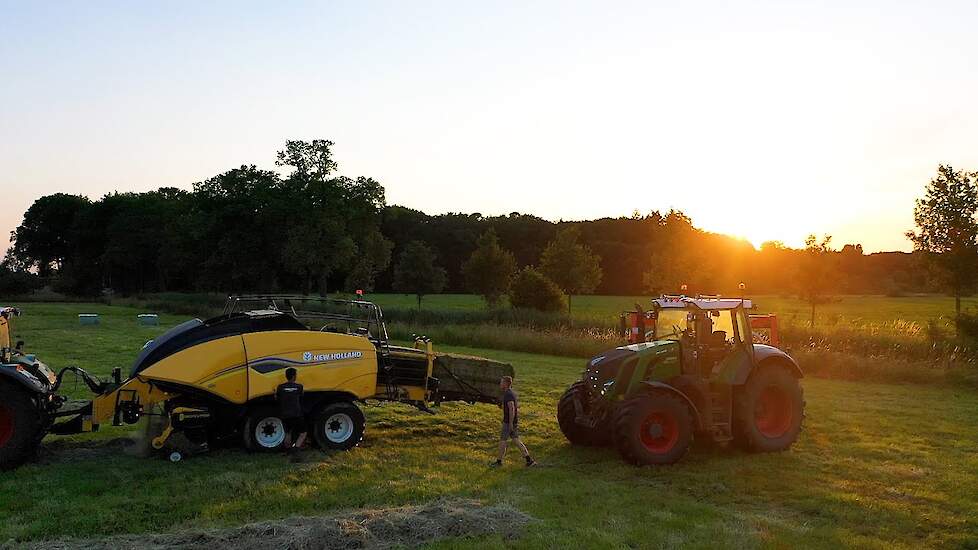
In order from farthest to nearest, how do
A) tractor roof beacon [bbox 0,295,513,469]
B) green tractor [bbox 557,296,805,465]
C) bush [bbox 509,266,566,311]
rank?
bush [bbox 509,266,566,311] → green tractor [bbox 557,296,805,465] → tractor roof beacon [bbox 0,295,513,469]

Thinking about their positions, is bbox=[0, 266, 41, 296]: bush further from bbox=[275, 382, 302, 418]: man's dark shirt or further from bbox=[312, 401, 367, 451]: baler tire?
bbox=[275, 382, 302, 418]: man's dark shirt

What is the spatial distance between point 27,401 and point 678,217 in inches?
1363

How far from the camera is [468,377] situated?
1221 cm

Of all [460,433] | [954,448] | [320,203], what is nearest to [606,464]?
[460,433]

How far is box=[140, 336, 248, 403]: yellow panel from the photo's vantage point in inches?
401

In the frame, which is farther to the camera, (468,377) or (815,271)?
(815,271)

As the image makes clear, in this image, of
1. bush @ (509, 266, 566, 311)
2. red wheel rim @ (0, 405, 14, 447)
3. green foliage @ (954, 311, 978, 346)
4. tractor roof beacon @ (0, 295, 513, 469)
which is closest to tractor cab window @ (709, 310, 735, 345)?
tractor roof beacon @ (0, 295, 513, 469)

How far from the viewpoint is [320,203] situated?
5094cm

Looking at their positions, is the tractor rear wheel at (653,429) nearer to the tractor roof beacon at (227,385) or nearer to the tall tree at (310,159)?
the tractor roof beacon at (227,385)

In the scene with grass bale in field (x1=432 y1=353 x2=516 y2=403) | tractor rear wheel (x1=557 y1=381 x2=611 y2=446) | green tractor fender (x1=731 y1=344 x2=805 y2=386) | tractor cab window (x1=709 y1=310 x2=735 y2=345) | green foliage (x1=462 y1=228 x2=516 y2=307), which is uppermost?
green foliage (x1=462 y1=228 x2=516 y2=307)

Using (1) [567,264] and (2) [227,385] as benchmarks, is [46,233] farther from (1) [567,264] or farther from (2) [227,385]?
(2) [227,385]

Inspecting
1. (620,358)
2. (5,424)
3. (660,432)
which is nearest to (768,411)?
(660,432)

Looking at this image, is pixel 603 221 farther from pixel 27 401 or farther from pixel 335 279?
pixel 27 401

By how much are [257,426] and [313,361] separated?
1.15 metres
